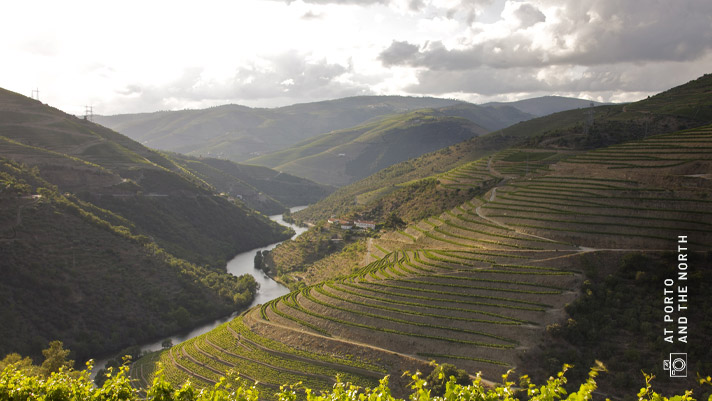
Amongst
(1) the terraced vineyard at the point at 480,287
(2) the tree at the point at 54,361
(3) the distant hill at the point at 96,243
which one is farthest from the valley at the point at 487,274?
(2) the tree at the point at 54,361

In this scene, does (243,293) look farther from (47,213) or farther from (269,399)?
(269,399)

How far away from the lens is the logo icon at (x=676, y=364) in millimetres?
43312

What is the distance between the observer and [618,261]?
5669cm

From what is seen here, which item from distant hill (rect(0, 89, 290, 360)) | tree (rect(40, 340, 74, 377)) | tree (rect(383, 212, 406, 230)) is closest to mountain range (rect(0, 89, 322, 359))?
distant hill (rect(0, 89, 290, 360))

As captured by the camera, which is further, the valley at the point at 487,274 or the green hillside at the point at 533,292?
the valley at the point at 487,274

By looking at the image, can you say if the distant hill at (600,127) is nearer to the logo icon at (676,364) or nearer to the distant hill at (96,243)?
the distant hill at (96,243)

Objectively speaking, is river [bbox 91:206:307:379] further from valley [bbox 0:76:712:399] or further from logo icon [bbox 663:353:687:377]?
logo icon [bbox 663:353:687:377]

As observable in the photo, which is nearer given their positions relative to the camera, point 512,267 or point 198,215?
point 512,267

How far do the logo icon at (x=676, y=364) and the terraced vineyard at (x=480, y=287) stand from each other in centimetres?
1068

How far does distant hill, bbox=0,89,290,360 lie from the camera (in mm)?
78250

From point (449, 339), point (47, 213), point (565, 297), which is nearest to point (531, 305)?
point (565, 297)

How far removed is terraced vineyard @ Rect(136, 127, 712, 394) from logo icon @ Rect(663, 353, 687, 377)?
10681mm

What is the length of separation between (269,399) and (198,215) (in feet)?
359

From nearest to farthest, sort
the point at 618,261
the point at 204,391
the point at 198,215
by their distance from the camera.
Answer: the point at 204,391, the point at 618,261, the point at 198,215
